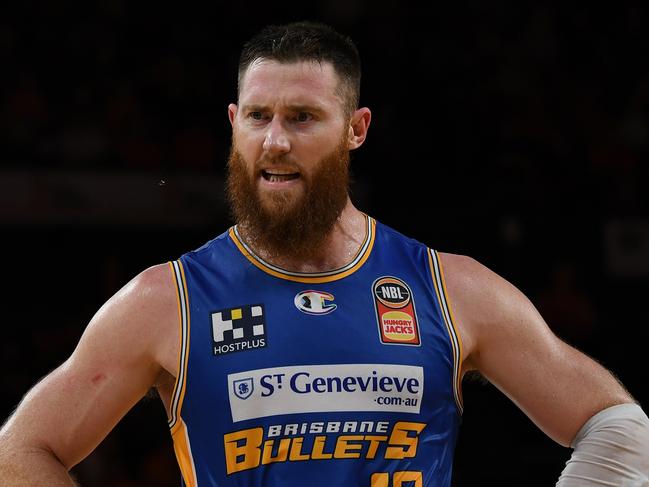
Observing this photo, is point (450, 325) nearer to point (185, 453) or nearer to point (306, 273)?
point (306, 273)

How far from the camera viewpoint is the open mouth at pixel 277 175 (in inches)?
116

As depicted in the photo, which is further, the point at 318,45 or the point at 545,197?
the point at 545,197

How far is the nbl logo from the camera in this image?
→ 9.43ft

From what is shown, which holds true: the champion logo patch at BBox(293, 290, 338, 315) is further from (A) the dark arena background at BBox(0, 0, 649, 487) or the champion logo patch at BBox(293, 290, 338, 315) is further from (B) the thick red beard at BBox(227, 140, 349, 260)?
(A) the dark arena background at BBox(0, 0, 649, 487)

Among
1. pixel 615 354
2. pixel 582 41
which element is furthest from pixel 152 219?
pixel 582 41

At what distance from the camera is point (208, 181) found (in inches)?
320


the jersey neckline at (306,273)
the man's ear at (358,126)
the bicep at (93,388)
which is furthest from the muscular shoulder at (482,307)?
the bicep at (93,388)

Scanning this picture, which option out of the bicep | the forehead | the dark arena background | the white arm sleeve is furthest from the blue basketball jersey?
the dark arena background

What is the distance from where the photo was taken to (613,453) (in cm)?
283

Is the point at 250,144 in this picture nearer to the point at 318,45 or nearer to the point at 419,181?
the point at 318,45

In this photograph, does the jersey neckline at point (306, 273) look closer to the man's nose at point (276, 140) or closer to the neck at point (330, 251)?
the neck at point (330, 251)

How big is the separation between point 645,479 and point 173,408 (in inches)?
51.2

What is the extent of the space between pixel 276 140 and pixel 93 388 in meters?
0.83

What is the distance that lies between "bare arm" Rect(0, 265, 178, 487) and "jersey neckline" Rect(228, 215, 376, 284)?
0.29 meters
